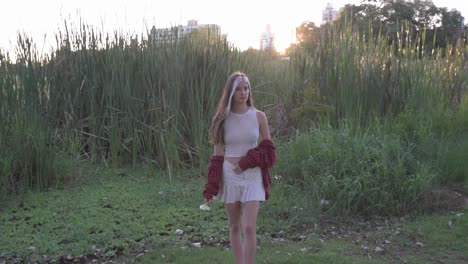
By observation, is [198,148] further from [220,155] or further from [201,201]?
[220,155]

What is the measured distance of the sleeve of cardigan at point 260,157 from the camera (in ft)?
12.1

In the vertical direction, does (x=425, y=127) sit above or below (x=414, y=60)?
below

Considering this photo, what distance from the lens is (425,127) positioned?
24.1 ft

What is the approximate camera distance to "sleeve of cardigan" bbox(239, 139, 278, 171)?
3693mm

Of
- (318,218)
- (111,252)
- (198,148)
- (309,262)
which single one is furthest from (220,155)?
(198,148)

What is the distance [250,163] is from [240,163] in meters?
0.07

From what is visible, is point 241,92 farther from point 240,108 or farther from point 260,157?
point 260,157

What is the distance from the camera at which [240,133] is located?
12.5 ft


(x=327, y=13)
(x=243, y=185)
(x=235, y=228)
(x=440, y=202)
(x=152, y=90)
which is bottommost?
(x=440, y=202)

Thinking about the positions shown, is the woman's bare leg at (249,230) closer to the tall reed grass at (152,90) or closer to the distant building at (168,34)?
the tall reed grass at (152,90)

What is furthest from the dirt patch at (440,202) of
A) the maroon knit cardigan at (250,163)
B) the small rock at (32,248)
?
the small rock at (32,248)

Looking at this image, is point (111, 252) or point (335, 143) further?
point (335, 143)

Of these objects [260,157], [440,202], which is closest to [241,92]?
[260,157]

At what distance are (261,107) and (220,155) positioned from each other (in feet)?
19.0
